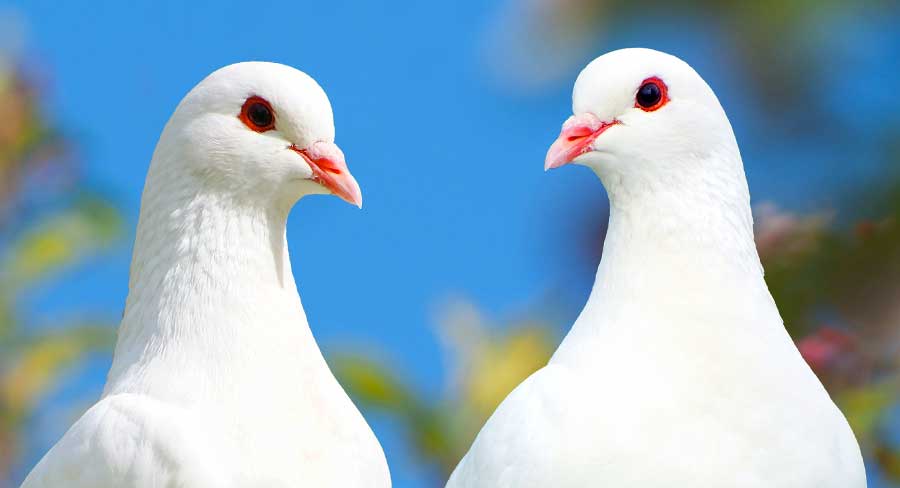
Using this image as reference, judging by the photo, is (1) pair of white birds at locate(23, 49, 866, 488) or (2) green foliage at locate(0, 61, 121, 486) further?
(2) green foliage at locate(0, 61, 121, 486)

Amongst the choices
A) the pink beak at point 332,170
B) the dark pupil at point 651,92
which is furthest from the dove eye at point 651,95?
the pink beak at point 332,170

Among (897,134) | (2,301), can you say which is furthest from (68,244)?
(897,134)

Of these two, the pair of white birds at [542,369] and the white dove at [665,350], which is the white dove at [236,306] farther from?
the white dove at [665,350]

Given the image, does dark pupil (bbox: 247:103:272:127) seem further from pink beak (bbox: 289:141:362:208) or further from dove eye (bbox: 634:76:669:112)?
dove eye (bbox: 634:76:669:112)

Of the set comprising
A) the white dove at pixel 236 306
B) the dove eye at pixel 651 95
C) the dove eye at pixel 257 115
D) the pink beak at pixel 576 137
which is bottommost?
the white dove at pixel 236 306

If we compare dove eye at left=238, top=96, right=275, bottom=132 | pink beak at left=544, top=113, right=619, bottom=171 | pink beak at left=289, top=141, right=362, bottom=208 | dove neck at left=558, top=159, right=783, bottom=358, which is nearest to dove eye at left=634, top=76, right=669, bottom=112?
pink beak at left=544, top=113, right=619, bottom=171

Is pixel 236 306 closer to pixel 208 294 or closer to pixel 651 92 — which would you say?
pixel 208 294

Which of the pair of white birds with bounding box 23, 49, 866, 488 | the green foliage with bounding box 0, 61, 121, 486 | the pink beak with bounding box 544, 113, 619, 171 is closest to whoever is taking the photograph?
the pair of white birds with bounding box 23, 49, 866, 488
